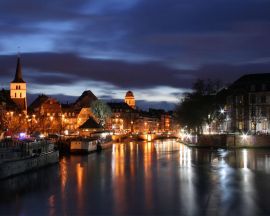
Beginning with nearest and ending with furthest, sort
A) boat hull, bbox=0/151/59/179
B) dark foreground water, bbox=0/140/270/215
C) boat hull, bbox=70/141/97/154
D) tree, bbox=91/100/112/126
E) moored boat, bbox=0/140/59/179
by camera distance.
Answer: dark foreground water, bbox=0/140/270/215 → boat hull, bbox=0/151/59/179 → moored boat, bbox=0/140/59/179 → boat hull, bbox=70/141/97/154 → tree, bbox=91/100/112/126

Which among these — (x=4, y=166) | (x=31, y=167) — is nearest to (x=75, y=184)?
(x=4, y=166)

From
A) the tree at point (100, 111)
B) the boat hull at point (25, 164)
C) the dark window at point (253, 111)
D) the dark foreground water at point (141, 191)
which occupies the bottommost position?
Result: the dark foreground water at point (141, 191)

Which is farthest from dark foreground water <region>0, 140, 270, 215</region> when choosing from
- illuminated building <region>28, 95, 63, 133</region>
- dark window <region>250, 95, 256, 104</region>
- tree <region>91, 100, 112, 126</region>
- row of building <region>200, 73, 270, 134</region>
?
tree <region>91, 100, 112, 126</region>

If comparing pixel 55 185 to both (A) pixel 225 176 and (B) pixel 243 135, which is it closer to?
(A) pixel 225 176

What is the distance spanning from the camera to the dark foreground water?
3497 centimetres

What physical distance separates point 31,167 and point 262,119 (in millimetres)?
62486

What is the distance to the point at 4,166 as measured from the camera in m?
47.5

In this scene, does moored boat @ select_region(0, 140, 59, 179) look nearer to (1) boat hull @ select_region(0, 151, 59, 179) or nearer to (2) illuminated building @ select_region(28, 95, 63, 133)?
(1) boat hull @ select_region(0, 151, 59, 179)

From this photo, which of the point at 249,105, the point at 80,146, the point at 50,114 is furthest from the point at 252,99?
the point at 50,114

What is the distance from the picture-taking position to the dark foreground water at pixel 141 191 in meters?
35.0

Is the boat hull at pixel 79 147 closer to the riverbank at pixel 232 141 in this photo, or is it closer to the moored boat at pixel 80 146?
the moored boat at pixel 80 146

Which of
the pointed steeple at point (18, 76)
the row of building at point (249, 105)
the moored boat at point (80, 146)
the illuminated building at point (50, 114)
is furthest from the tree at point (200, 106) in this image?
the pointed steeple at point (18, 76)

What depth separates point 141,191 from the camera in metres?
42.8

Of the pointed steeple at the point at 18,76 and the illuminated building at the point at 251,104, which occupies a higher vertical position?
the pointed steeple at the point at 18,76
